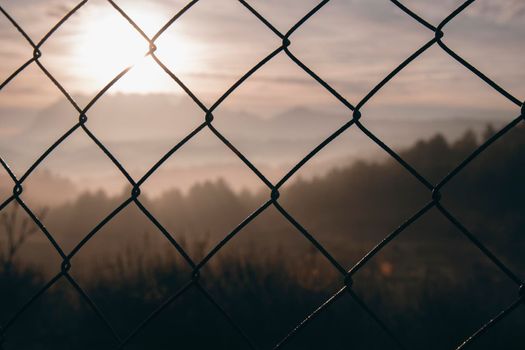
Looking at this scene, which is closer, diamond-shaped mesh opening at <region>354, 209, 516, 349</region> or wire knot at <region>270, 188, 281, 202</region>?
wire knot at <region>270, 188, 281, 202</region>

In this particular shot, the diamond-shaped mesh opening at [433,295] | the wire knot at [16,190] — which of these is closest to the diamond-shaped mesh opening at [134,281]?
the diamond-shaped mesh opening at [433,295]

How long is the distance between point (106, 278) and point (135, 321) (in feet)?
4.48

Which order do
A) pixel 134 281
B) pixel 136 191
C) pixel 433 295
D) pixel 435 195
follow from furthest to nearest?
pixel 433 295 → pixel 134 281 → pixel 136 191 → pixel 435 195

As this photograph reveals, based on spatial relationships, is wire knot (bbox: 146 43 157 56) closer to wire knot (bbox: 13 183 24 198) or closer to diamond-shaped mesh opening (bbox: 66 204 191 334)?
wire knot (bbox: 13 183 24 198)

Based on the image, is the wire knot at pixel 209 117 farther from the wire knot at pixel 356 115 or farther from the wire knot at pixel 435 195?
the wire knot at pixel 435 195

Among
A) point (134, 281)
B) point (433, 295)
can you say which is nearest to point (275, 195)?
point (134, 281)

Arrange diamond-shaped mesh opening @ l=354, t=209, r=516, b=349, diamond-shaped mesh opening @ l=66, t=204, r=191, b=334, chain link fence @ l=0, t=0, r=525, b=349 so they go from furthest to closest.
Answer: diamond-shaped mesh opening @ l=354, t=209, r=516, b=349
diamond-shaped mesh opening @ l=66, t=204, r=191, b=334
chain link fence @ l=0, t=0, r=525, b=349

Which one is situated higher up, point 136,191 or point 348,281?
point 136,191

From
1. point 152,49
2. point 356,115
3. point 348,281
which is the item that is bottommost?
point 348,281

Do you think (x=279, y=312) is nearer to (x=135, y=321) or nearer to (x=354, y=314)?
(x=354, y=314)

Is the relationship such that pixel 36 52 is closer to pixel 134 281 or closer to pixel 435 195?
pixel 435 195

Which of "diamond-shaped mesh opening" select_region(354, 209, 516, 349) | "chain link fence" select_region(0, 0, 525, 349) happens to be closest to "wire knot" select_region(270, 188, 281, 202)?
"chain link fence" select_region(0, 0, 525, 349)

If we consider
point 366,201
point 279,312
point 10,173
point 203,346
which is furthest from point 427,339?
point 366,201

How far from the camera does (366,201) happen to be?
24766 mm
